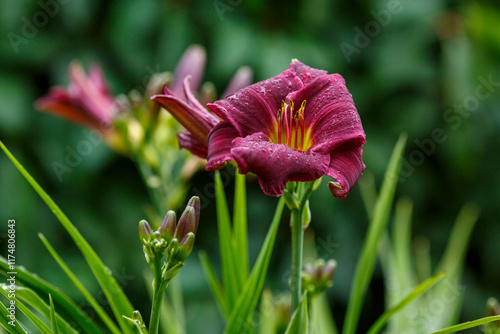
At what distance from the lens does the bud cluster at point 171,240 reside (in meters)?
0.31

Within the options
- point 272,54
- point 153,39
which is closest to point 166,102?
point 272,54

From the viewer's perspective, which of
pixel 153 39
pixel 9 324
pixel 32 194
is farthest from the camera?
pixel 153 39

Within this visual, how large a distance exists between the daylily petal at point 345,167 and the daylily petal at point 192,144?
0.30 ft

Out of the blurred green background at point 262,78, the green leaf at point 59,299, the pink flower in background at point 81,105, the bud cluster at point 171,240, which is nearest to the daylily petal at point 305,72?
the bud cluster at point 171,240

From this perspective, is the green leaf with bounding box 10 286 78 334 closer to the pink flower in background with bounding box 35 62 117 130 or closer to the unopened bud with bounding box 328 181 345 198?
the unopened bud with bounding box 328 181 345 198

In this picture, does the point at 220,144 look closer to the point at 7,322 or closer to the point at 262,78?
the point at 7,322

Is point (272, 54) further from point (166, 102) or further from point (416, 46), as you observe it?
point (166, 102)

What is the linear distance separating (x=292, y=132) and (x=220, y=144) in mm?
59

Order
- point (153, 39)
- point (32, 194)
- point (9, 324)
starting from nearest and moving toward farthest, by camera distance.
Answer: point (9, 324) → point (32, 194) → point (153, 39)

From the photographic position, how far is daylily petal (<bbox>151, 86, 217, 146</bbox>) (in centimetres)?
33

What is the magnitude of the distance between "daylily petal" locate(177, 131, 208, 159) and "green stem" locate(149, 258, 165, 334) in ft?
0.26

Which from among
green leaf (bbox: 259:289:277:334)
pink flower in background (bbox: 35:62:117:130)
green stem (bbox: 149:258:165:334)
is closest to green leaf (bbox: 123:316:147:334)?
green stem (bbox: 149:258:165:334)

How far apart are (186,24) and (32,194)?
0.47 m

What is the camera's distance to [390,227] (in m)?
1.34
